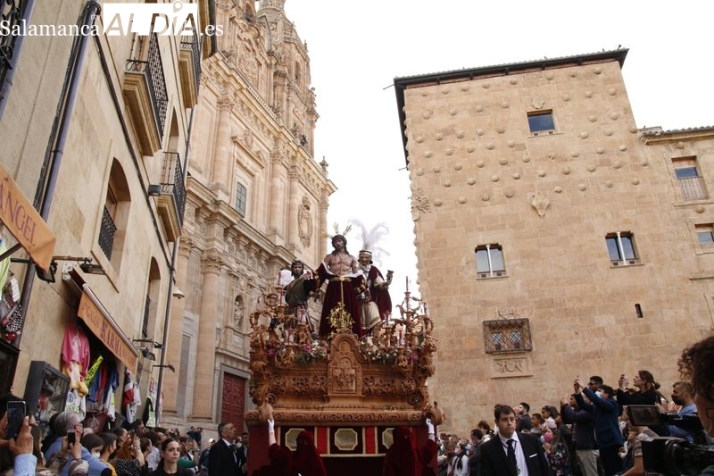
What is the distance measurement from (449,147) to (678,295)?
7992 mm

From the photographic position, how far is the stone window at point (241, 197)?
85.8ft

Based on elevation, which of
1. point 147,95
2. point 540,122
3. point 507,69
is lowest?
point 147,95

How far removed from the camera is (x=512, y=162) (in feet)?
57.0

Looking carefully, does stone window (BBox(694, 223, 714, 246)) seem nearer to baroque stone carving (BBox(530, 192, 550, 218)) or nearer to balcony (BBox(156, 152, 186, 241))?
baroque stone carving (BBox(530, 192, 550, 218))

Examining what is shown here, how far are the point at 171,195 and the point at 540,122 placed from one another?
477 inches

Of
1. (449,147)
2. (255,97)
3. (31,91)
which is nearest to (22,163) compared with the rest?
(31,91)

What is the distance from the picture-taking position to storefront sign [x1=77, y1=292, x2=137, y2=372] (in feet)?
22.6

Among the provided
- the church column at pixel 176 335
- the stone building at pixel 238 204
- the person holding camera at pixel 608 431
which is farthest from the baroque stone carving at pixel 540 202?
the church column at pixel 176 335

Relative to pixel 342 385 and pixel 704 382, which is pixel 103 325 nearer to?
pixel 342 385

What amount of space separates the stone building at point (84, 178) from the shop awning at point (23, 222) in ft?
0.12

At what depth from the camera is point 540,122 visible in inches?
709

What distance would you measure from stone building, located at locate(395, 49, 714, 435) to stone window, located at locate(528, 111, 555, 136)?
47 millimetres

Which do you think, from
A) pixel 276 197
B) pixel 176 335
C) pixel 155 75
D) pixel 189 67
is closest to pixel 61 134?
pixel 155 75

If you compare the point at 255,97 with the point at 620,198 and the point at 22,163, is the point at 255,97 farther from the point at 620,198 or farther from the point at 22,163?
the point at 22,163
